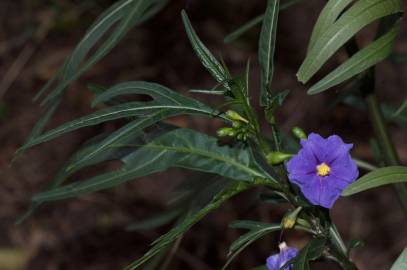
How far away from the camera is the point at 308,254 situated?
93 cm

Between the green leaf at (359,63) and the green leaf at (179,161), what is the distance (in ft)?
0.58

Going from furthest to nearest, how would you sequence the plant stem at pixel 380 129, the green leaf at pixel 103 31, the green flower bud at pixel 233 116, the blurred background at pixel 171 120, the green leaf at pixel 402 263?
the blurred background at pixel 171 120
the plant stem at pixel 380 129
the green leaf at pixel 103 31
the green flower bud at pixel 233 116
the green leaf at pixel 402 263

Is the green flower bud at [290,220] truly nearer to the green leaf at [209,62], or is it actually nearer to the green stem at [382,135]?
the green leaf at [209,62]

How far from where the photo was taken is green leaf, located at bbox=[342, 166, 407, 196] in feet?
2.88

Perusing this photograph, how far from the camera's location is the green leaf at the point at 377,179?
88 cm

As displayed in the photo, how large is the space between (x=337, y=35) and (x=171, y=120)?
5.87 feet

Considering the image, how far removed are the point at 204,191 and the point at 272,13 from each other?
33 cm

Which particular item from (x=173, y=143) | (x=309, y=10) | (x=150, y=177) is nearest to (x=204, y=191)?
(x=173, y=143)

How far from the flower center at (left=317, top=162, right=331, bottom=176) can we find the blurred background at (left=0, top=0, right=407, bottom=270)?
4.29ft

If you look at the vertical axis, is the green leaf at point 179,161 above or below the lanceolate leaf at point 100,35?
below

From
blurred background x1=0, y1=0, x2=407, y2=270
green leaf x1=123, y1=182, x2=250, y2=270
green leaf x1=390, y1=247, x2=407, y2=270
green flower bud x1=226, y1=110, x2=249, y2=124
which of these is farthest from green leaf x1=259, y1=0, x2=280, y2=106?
blurred background x1=0, y1=0, x2=407, y2=270

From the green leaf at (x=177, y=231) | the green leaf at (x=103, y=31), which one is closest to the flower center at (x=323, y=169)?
the green leaf at (x=177, y=231)

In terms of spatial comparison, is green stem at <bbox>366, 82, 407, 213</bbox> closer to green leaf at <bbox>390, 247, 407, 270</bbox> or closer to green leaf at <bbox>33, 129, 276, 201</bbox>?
green leaf at <bbox>33, 129, 276, 201</bbox>

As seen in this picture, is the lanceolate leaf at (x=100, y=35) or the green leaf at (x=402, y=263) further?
the lanceolate leaf at (x=100, y=35)
